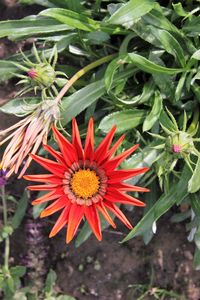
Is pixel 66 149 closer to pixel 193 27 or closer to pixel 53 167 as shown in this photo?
pixel 53 167

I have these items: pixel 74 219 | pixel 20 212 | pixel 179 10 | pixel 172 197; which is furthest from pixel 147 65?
pixel 20 212

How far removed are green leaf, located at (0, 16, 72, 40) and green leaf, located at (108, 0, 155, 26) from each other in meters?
0.39

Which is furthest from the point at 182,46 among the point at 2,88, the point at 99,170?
the point at 2,88

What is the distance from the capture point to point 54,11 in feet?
8.12

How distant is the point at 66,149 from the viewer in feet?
6.96

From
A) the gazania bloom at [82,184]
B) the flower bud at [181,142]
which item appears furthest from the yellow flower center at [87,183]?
the flower bud at [181,142]

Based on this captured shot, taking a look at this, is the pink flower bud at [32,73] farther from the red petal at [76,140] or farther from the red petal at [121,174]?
the red petal at [121,174]

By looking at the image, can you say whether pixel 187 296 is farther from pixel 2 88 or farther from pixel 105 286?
pixel 2 88

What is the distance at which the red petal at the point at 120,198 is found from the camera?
6.79 ft

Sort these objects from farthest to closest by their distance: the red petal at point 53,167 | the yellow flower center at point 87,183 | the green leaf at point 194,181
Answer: the green leaf at point 194,181
the yellow flower center at point 87,183
the red petal at point 53,167

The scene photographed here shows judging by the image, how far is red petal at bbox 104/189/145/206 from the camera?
6.79 feet

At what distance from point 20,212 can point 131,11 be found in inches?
54.5

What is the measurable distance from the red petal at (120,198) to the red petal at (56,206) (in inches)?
6.4

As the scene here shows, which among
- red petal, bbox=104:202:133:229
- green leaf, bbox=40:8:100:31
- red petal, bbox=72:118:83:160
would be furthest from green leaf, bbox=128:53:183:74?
red petal, bbox=104:202:133:229
